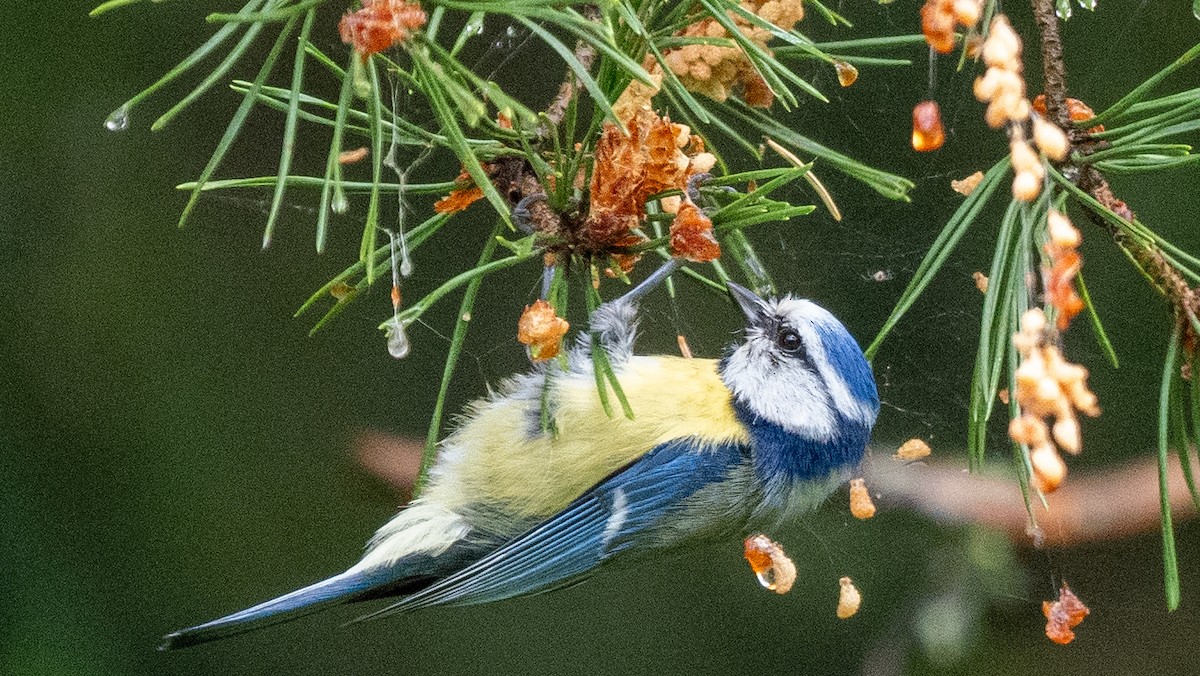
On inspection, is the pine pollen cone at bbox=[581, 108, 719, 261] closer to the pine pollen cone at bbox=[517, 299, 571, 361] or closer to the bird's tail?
the pine pollen cone at bbox=[517, 299, 571, 361]

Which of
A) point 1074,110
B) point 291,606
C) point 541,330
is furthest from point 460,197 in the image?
point 291,606

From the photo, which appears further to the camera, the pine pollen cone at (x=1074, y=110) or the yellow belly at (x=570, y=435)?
the yellow belly at (x=570, y=435)

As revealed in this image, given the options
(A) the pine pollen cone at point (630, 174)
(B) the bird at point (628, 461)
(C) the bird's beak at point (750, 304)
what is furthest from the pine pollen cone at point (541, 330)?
(C) the bird's beak at point (750, 304)

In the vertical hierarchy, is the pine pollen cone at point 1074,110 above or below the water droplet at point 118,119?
below

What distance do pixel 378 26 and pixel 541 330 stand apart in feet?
1.04

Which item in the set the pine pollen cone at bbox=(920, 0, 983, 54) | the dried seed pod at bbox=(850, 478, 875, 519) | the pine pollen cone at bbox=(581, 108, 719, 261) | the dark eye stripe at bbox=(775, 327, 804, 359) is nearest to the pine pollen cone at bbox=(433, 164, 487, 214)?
the pine pollen cone at bbox=(581, 108, 719, 261)

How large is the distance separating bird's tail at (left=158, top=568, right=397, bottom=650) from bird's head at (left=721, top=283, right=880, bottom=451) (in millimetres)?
518

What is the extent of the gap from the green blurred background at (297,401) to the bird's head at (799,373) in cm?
19

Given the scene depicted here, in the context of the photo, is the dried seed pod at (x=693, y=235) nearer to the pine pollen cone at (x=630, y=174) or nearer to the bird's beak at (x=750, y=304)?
the pine pollen cone at (x=630, y=174)

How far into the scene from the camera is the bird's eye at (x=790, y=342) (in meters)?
1.52

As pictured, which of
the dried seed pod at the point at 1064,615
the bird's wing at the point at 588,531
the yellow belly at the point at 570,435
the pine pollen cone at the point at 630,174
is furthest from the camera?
the yellow belly at the point at 570,435

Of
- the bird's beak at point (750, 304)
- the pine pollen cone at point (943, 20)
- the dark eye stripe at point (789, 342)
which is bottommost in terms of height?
the dark eye stripe at point (789, 342)

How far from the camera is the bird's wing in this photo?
1.35 metres

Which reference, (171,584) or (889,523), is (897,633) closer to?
(889,523)
